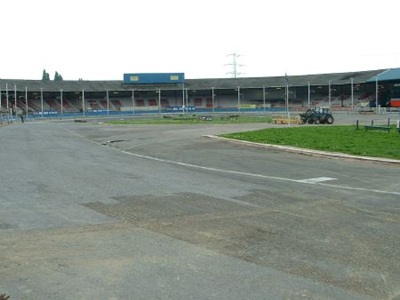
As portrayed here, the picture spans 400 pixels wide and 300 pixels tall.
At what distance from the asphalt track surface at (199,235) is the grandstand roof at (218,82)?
86.0 m

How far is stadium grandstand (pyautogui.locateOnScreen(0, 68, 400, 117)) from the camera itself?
98.4 m

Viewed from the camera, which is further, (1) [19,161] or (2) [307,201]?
(1) [19,161]

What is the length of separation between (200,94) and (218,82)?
621 centimetres

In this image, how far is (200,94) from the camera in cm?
12244

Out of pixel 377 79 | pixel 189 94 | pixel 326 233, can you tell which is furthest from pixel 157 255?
pixel 189 94

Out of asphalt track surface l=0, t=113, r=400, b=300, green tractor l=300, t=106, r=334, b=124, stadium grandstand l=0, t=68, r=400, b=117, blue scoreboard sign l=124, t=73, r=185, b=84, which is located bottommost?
asphalt track surface l=0, t=113, r=400, b=300

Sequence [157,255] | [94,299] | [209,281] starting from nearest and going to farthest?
[94,299] → [209,281] → [157,255]

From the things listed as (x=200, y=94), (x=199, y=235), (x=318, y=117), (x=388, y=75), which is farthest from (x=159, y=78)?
(x=199, y=235)

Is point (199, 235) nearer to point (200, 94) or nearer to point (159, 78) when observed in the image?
point (200, 94)

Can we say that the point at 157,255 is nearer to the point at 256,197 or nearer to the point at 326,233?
the point at 326,233

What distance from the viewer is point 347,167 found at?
16.9 meters

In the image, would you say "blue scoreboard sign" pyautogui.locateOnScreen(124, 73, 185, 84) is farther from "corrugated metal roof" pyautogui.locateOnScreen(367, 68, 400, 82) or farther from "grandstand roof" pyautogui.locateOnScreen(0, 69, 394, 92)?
"corrugated metal roof" pyautogui.locateOnScreen(367, 68, 400, 82)

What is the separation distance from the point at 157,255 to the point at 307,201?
501cm

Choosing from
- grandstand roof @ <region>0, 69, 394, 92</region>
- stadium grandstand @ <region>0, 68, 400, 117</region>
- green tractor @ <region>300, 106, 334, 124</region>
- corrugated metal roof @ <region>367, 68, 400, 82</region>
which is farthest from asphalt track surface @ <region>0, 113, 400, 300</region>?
grandstand roof @ <region>0, 69, 394, 92</region>
